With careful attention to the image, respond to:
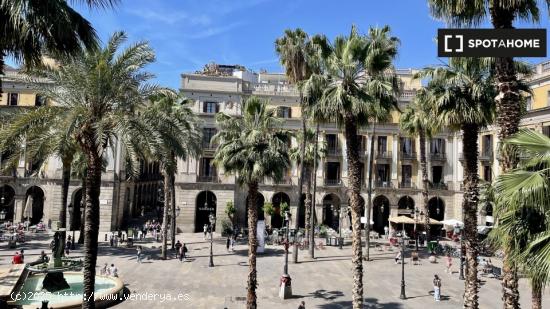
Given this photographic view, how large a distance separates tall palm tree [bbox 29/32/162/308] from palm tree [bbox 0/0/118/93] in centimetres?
226

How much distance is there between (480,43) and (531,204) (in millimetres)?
3197

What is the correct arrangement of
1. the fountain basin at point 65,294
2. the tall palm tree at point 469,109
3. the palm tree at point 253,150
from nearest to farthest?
1. the tall palm tree at point 469,109
2. the palm tree at point 253,150
3. the fountain basin at point 65,294

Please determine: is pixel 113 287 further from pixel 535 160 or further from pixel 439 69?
pixel 535 160

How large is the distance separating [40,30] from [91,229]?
18.7 feet

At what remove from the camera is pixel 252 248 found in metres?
16.6

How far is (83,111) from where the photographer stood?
11664 millimetres

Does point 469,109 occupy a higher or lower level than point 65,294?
higher

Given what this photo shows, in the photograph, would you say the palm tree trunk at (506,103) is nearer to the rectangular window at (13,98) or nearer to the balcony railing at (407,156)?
the balcony railing at (407,156)

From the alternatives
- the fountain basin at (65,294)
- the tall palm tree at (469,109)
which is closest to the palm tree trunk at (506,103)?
the tall palm tree at (469,109)

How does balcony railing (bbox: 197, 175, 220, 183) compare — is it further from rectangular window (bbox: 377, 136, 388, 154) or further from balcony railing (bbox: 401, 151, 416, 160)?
balcony railing (bbox: 401, 151, 416, 160)

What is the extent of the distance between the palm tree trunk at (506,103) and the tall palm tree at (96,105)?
885cm

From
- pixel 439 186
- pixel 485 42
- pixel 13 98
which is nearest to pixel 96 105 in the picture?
pixel 485 42

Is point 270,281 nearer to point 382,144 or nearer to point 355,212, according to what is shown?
point 355,212

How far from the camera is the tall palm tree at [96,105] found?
1183 cm
